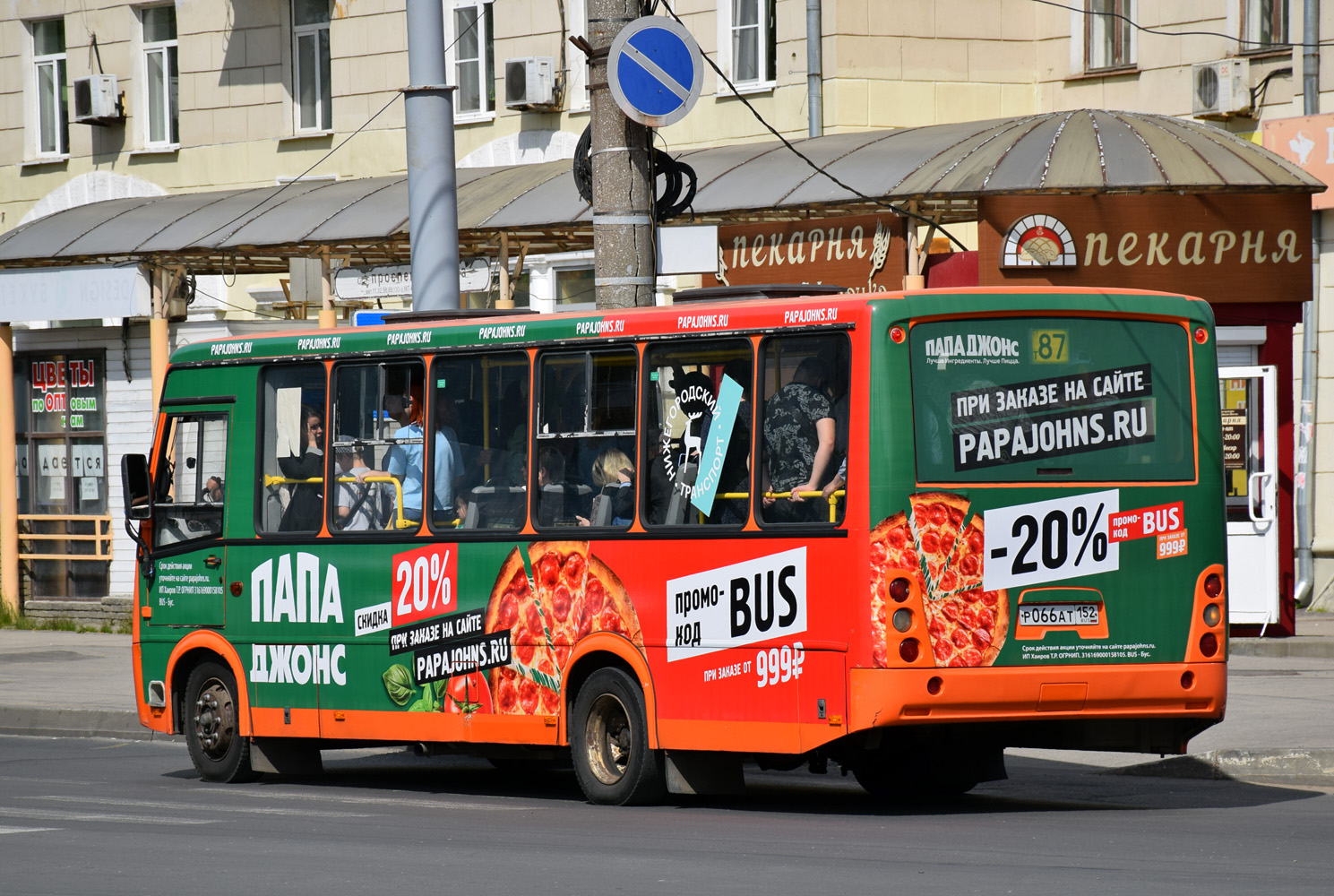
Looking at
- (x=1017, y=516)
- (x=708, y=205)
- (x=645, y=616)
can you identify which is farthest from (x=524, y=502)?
(x=708, y=205)

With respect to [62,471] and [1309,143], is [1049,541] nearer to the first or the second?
[1309,143]

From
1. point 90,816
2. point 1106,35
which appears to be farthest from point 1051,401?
point 1106,35

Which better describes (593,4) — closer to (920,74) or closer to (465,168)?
(465,168)

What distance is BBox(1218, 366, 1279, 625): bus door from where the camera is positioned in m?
19.0

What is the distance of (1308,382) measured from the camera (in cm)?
2180

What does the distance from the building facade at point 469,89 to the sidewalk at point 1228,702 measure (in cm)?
256

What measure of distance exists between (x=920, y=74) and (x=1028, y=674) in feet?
49.6

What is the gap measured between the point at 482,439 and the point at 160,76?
63.9ft

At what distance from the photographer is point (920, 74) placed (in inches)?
956

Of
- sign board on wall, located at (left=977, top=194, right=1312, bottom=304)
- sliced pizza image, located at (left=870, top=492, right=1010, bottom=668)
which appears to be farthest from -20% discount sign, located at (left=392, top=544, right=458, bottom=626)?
sign board on wall, located at (left=977, top=194, right=1312, bottom=304)

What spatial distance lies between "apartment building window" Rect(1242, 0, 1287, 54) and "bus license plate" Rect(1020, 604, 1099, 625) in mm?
13495

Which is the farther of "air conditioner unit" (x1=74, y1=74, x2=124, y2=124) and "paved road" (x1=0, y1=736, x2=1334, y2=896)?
"air conditioner unit" (x1=74, y1=74, x2=124, y2=124)

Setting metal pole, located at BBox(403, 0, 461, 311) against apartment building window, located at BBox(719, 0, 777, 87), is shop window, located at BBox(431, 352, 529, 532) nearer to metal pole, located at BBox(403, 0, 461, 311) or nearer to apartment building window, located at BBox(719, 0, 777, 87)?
metal pole, located at BBox(403, 0, 461, 311)

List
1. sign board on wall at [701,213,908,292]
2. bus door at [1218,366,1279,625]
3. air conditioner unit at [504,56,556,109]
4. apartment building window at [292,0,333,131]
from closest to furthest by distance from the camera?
sign board on wall at [701,213,908,292], bus door at [1218,366,1279,625], air conditioner unit at [504,56,556,109], apartment building window at [292,0,333,131]
